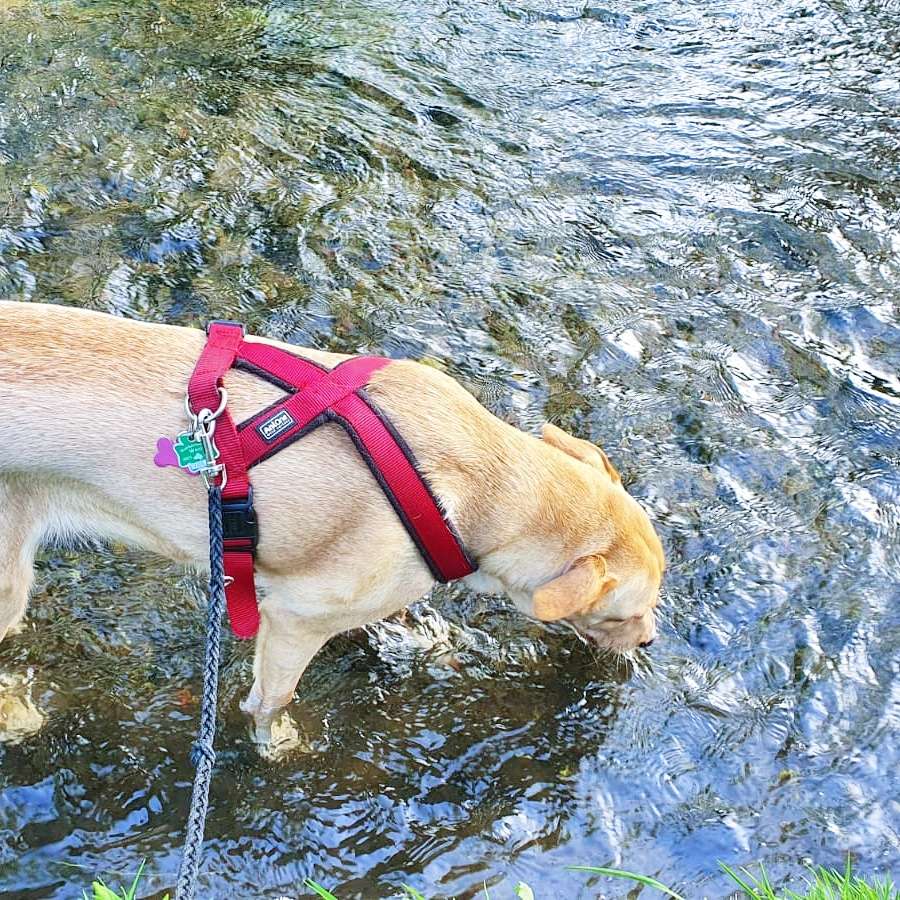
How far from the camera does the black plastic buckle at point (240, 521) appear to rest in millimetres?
3768

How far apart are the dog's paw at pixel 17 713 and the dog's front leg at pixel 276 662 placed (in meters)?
0.95

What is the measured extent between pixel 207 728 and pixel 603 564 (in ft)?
5.70

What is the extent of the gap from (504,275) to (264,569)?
3668 mm

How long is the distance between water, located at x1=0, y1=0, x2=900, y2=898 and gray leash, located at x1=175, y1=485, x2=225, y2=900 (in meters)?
1.26

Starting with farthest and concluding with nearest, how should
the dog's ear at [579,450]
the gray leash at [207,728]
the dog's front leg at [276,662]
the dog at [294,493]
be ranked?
the dog's ear at [579,450], the dog's front leg at [276,662], the dog at [294,493], the gray leash at [207,728]

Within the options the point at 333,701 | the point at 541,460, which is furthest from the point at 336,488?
the point at 333,701

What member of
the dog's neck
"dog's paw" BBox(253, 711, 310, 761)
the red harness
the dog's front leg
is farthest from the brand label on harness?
"dog's paw" BBox(253, 711, 310, 761)

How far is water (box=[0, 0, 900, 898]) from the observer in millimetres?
4414

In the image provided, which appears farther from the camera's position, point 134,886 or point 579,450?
point 579,450

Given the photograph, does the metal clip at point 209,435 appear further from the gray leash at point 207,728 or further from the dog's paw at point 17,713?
the dog's paw at point 17,713

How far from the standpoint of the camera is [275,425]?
3771 mm

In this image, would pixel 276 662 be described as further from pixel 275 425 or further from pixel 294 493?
pixel 275 425

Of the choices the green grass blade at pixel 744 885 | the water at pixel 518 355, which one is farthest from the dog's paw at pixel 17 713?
the green grass blade at pixel 744 885

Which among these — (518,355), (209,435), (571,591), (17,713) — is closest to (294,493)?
(209,435)
